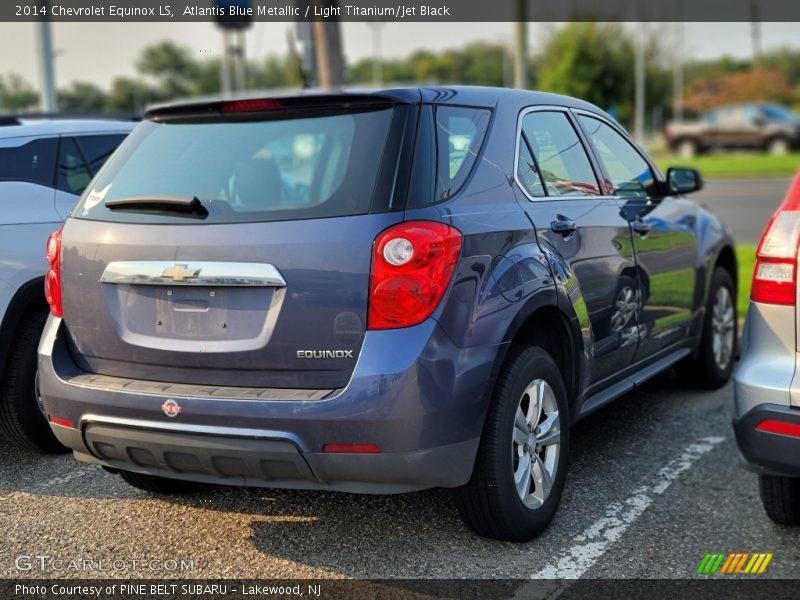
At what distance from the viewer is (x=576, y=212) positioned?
13.7ft

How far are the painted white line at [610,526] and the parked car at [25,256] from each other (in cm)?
277

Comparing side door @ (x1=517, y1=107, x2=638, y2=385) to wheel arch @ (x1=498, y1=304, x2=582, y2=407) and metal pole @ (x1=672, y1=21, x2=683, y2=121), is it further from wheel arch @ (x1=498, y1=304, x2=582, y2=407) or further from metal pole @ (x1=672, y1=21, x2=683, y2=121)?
metal pole @ (x1=672, y1=21, x2=683, y2=121)

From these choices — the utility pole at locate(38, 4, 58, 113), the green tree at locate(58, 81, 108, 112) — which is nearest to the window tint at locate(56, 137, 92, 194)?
the utility pole at locate(38, 4, 58, 113)

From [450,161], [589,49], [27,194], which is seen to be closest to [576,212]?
[450,161]

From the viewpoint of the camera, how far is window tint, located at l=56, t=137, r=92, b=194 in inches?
209

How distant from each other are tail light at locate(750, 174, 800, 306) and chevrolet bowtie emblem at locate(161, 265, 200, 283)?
206cm

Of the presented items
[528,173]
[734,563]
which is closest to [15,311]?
[528,173]

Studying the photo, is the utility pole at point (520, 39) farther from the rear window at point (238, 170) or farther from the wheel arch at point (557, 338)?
the rear window at point (238, 170)

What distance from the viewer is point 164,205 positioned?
3.50 m

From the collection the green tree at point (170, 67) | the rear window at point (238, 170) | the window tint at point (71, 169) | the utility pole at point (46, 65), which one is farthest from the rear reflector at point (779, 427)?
the green tree at point (170, 67)

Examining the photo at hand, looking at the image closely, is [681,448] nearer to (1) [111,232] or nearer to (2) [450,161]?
(2) [450,161]

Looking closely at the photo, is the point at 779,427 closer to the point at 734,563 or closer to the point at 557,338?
the point at 734,563

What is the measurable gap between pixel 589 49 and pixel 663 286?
1180 inches

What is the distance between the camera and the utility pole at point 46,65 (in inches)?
519
